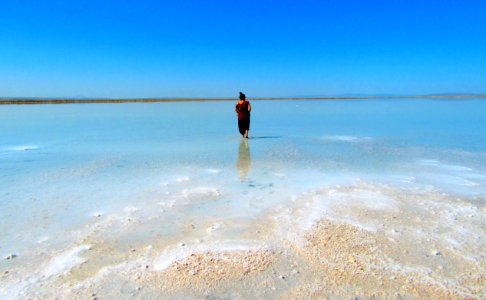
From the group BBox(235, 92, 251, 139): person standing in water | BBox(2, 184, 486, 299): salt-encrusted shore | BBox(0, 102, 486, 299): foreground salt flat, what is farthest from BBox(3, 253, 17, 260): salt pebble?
BBox(235, 92, 251, 139): person standing in water

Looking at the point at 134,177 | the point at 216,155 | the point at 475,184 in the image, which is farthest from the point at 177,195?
the point at 475,184

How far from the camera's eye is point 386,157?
286 inches

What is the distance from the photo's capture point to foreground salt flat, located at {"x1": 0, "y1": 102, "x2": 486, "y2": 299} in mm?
2516

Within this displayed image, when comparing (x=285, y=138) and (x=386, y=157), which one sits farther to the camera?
(x=285, y=138)

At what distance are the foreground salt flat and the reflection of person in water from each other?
6 cm

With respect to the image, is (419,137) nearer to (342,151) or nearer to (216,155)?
(342,151)

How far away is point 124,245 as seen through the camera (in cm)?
313

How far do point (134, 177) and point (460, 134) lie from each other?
1001cm

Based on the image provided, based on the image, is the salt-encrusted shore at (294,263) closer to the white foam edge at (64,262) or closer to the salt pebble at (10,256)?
the white foam edge at (64,262)

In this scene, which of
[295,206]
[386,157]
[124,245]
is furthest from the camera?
[386,157]

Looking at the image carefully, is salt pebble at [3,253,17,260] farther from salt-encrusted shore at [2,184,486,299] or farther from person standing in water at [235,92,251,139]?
person standing in water at [235,92,251,139]

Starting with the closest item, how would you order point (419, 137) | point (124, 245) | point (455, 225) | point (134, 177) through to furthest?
point (124, 245)
point (455, 225)
point (134, 177)
point (419, 137)

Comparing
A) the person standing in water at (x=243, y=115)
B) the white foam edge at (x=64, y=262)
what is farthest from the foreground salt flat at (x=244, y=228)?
the person standing in water at (x=243, y=115)

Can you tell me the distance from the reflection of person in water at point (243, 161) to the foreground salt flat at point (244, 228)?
0.06 meters
